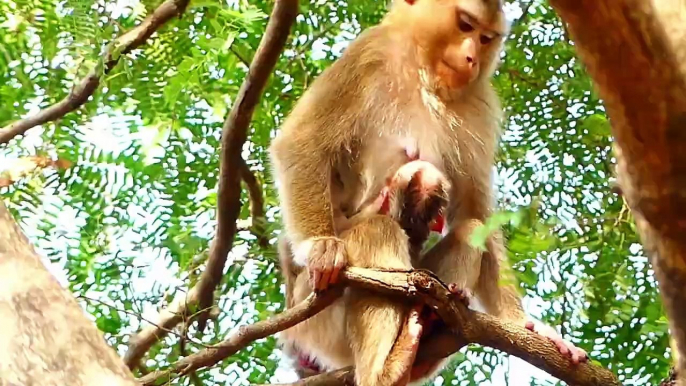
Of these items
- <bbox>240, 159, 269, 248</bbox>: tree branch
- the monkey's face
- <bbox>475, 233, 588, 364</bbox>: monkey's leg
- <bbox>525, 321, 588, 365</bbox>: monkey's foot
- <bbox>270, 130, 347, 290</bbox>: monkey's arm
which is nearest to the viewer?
<bbox>525, 321, 588, 365</bbox>: monkey's foot

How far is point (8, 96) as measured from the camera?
363 cm

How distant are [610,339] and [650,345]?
140 mm

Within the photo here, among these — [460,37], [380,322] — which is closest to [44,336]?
[380,322]

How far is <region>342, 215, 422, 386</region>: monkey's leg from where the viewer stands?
2.76 m

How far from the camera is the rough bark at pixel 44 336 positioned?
1552 mm

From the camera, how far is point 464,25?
3.33 meters

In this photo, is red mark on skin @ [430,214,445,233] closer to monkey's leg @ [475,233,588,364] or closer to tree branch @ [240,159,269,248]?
monkey's leg @ [475,233,588,364]

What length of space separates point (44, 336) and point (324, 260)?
4.14ft

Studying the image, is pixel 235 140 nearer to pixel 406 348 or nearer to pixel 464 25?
pixel 464 25

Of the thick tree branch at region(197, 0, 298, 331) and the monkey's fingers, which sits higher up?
the thick tree branch at region(197, 0, 298, 331)

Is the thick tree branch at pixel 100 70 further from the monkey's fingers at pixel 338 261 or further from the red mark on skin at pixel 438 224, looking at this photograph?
the red mark on skin at pixel 438 224

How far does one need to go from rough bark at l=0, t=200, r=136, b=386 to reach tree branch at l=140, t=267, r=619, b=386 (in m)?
0.93

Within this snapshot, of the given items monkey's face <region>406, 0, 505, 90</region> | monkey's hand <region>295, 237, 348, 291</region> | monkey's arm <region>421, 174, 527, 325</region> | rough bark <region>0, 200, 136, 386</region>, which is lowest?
rough bark <region>0, 200, 136, 386</region>

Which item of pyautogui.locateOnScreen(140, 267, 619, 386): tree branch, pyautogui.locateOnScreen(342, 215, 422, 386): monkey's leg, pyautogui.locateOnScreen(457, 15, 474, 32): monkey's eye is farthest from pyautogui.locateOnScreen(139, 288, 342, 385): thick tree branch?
pyautogui.locateOnScreen(457, 15, 474, 32): monkey's eye
